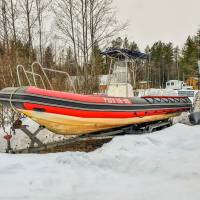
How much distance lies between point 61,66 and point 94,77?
2.28 meters

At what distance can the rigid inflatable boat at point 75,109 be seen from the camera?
660 centimetres

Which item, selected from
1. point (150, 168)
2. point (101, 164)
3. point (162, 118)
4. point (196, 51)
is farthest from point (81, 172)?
point (196, 51)

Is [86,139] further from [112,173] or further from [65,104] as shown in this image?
[112,173]

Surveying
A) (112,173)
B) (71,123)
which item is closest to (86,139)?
(71,123)

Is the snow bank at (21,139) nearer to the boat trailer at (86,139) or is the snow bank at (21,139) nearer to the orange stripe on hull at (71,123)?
the boat trailer at (86,139)

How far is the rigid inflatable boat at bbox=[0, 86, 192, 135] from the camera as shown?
6598mm

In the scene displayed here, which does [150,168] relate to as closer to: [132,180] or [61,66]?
[132,180]

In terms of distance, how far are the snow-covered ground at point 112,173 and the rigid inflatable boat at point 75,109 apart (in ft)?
2.65

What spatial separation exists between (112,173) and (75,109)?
7.07 feet

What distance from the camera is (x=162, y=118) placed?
8828 mm

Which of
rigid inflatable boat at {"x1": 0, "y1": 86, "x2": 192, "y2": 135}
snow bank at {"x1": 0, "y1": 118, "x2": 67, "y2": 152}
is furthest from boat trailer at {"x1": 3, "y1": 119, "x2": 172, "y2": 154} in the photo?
snow bank at {"x1": 0, "y1": 118, "x2": 67, "y2": 152}

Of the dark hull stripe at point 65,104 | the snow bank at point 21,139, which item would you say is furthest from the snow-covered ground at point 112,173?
the snow bank at point 21,139

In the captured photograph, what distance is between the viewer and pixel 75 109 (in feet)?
22.6

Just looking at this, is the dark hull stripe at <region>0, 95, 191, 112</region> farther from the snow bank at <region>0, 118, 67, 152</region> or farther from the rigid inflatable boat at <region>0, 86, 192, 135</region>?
the snow bank at <region>0, 118, 67, 152</region>
